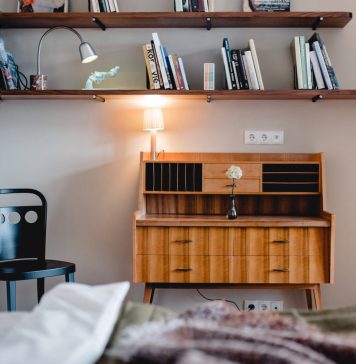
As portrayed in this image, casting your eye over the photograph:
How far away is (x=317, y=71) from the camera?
8.72ft

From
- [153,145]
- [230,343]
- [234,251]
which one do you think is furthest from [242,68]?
[230,343]

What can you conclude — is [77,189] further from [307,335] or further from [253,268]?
[307,335]

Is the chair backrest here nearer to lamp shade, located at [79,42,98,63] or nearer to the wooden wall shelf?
the wooden wall shelf

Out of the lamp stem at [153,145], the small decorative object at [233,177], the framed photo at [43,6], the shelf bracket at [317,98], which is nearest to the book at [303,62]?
the shelf bracket at [317,98]

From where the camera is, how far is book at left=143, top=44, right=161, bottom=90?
266 centimetres

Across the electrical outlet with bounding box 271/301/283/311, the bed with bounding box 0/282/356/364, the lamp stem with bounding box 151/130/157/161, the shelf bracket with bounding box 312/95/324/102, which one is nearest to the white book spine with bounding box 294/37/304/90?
the shelf bracket with bounding box 312/95/324/102

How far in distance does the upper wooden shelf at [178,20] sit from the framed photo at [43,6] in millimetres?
62

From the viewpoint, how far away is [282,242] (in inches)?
95.6

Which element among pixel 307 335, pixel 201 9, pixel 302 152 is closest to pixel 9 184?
pixel 201 9

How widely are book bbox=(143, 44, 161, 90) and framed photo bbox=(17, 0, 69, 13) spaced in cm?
57

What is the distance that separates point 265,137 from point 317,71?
461 mm

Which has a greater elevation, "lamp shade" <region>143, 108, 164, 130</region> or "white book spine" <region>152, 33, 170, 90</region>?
"white book spine" <region>152, 33, 170, 90</region>

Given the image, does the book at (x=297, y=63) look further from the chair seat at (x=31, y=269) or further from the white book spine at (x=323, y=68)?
the chair seat at (x=31, y=269)

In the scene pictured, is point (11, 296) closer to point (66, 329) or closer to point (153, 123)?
point (153, 123)
